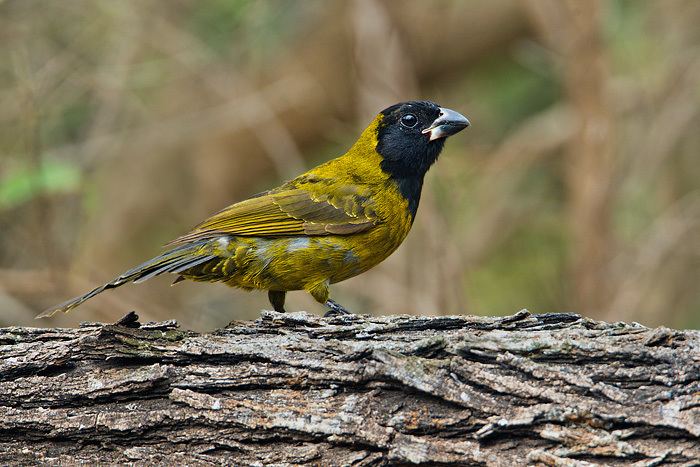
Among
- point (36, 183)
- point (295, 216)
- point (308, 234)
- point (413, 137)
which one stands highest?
point (413, 137)

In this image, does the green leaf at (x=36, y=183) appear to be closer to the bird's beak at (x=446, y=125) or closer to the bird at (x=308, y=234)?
the bird at (x=308, y=234)

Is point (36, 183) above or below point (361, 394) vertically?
above

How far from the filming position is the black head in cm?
492

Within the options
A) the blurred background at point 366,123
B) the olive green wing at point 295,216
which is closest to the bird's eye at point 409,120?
the olive green wing at point 295,216

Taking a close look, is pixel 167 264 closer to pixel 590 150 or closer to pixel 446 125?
pixel 446 125

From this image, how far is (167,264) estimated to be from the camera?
4129 mm

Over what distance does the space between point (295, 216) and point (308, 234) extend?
138mm

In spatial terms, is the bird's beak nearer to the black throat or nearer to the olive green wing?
the black throat

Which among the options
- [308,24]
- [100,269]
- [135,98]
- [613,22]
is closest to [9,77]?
[135,98]

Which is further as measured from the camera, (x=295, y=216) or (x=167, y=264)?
(x=295, y=216)

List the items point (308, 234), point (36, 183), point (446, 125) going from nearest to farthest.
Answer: point (308, 234) < point (446, 125) < point (36, 183)

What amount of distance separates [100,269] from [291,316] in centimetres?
524

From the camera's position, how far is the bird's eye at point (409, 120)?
5031 mm

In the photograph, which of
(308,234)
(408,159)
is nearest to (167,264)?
(308,234)
